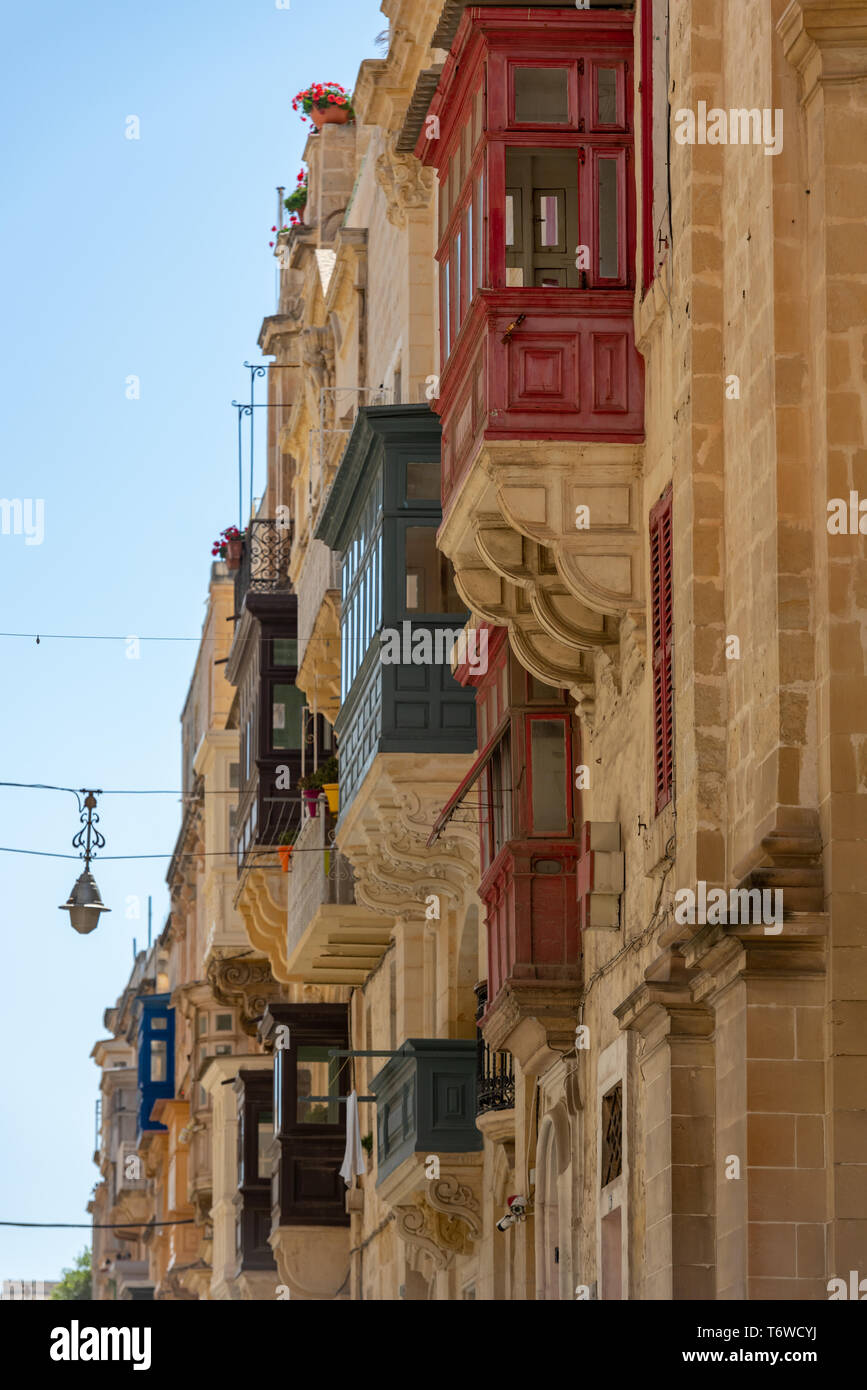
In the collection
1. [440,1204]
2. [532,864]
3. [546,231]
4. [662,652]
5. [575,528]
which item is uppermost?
[546,231]

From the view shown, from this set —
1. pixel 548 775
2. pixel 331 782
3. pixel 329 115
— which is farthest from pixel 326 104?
pixel 548 775

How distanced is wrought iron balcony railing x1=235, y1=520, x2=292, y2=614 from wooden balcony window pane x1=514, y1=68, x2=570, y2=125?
2190 cm

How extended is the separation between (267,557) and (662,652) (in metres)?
25.5

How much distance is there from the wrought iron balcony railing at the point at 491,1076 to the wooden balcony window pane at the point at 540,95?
7.83 meters

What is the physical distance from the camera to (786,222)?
16.0m

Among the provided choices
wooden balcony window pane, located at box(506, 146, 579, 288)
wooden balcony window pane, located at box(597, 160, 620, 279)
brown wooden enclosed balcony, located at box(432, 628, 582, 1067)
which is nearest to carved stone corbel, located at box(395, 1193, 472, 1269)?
brown wooden enclosed balcony, located at box(432, 628, 582, 1067)

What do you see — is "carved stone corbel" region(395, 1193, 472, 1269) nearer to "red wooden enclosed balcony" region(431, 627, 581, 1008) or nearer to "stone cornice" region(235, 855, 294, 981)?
"red wooden enclosed balcony" region(431, 627, 581, 1008)

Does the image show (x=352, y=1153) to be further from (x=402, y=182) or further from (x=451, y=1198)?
(x=402, y=182)

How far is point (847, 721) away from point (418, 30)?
1570cm

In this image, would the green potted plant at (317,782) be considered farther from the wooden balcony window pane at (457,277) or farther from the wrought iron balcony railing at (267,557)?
the wooden balcony window pane at (457,277)

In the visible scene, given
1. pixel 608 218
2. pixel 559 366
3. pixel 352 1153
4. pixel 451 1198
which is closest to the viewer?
pixel 559 366

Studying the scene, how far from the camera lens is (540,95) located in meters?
20.7

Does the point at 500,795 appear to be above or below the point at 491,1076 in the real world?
above
